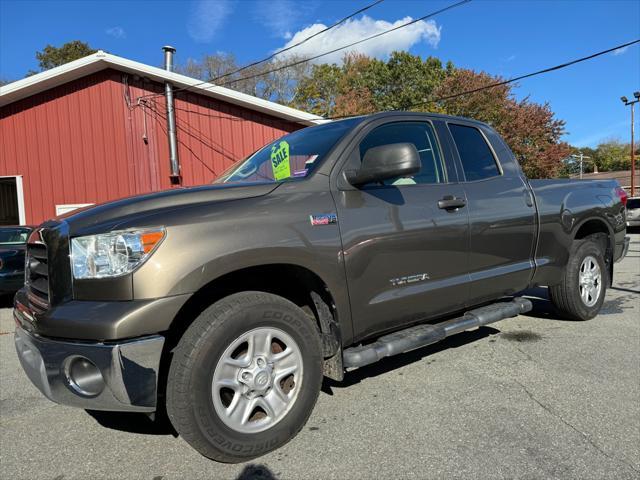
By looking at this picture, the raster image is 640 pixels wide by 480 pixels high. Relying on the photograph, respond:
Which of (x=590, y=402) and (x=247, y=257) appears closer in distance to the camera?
(x=247, y=257)

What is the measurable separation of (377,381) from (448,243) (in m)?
1.17

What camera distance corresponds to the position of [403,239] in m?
3.09

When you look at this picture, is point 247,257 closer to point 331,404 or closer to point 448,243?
point 331,404

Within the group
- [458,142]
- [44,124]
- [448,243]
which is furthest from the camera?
[44,124]

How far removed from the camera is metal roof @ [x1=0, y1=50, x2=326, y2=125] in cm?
1162

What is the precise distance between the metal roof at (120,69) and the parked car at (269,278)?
31.6 ft

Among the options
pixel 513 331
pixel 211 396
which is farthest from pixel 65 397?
pixel 513 331

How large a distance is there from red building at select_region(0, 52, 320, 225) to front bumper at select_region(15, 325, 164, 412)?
35.0 feet

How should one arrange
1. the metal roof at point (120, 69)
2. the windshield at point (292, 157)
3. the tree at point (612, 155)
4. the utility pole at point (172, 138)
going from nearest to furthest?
the windshield at point (292, 157) → the metal roof at point (120, 69) → the utility pole at point (172, 138) → the tree at point (612, 155)

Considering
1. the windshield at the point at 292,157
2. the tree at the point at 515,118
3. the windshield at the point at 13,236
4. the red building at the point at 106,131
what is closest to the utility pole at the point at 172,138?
the red building at the point at 106,131

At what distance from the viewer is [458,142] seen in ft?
12.8

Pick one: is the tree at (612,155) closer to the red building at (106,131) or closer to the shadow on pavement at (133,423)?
the red building at (106,131)

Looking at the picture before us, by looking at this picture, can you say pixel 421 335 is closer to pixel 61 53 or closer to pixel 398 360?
pixel 398 360

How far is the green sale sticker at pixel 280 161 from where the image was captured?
328 centimetres
